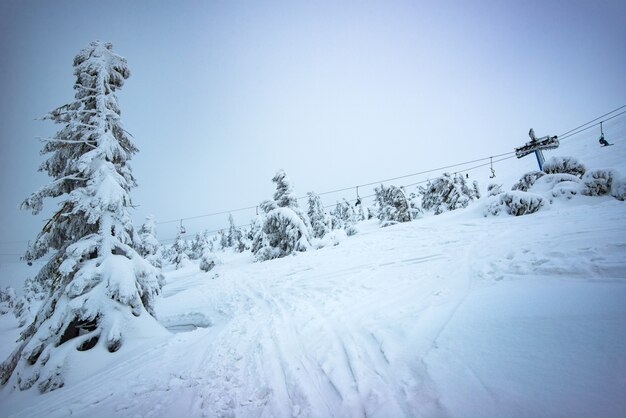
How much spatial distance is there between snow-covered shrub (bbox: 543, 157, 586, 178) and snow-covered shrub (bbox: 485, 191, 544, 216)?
4910mm

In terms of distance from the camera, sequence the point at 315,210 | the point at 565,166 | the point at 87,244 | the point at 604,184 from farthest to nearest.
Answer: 1. the point at 315,210
2. the point at 565,166
3. the point at 604,184
4. the point at 87,244

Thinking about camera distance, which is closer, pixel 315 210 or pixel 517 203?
pixel 517 203

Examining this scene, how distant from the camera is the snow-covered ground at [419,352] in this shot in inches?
80.0

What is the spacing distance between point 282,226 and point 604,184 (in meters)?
17.9

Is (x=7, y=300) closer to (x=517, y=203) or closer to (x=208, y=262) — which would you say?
(x=208, y=262)

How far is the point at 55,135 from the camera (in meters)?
6.80

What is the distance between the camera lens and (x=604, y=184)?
9.88 m

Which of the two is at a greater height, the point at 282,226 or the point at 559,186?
the point at 282,226

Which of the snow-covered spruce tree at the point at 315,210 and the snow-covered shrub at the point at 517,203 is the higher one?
the snow-covered spruce tree at the point at 315,210

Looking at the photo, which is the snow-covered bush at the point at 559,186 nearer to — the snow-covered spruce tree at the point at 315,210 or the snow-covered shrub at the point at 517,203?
the snow-covered shrub at the point at 517,203

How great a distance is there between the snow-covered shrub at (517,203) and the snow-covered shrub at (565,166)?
16.1 feet

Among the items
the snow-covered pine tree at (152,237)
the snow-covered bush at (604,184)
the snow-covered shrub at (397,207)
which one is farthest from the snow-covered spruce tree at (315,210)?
the snow-covered bush at (604,184)

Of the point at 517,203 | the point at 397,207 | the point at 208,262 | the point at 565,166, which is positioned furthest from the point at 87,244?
the point at 397,207

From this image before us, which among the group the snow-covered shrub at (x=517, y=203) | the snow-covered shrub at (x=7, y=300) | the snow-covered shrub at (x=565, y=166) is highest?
the snow-covered shrub at (x=565, y=166)
